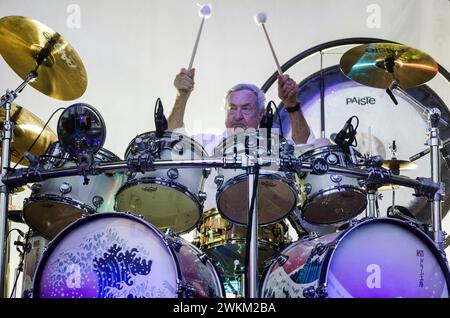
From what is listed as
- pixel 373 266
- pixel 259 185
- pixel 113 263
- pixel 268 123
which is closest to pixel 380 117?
pixel 259 185

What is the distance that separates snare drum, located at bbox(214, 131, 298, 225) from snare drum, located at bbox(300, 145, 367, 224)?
9 centimetres

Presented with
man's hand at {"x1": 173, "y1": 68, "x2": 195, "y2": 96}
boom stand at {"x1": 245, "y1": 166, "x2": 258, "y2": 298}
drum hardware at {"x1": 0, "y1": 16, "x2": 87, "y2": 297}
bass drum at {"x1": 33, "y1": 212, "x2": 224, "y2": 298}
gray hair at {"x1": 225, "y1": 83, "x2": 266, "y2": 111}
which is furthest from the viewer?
gray hair at {"x1": 225, "y1": 83, "x2": 266, "y2": 111}

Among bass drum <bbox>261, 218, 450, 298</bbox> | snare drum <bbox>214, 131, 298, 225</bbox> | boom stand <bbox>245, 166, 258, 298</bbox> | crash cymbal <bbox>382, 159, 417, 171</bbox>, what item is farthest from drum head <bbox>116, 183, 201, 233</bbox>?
crash cymbal <bbox>382, 159, 417, 171</bbox>

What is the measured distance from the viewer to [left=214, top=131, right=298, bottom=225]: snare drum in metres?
2.65

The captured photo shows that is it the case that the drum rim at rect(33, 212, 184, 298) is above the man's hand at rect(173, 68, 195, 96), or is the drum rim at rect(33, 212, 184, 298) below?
below

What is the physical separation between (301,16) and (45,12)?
4.69ft

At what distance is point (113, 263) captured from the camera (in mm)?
2277

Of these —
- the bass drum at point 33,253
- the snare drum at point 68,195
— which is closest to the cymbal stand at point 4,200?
the snare drum at point 68,195

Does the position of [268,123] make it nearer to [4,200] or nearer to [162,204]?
[162,204]

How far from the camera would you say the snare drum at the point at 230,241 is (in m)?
2.96

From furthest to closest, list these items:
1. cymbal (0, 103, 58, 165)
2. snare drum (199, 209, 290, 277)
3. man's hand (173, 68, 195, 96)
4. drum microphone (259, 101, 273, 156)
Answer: man's hand (173, 68, 195, 96), cymbal (0, 103, 58, 165), snare drum (199, 209, 290, 277), drum microphone (259, 101, 273, 156)

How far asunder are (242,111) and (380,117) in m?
1.03

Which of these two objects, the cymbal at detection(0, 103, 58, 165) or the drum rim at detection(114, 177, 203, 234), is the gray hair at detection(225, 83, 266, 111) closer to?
the cymbal at detection(0, 103, 58, 165)

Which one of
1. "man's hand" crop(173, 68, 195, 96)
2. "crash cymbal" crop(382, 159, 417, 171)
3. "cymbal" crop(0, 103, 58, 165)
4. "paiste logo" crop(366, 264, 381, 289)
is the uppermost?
"man's hand" crop(173, 68, 195, 96)
